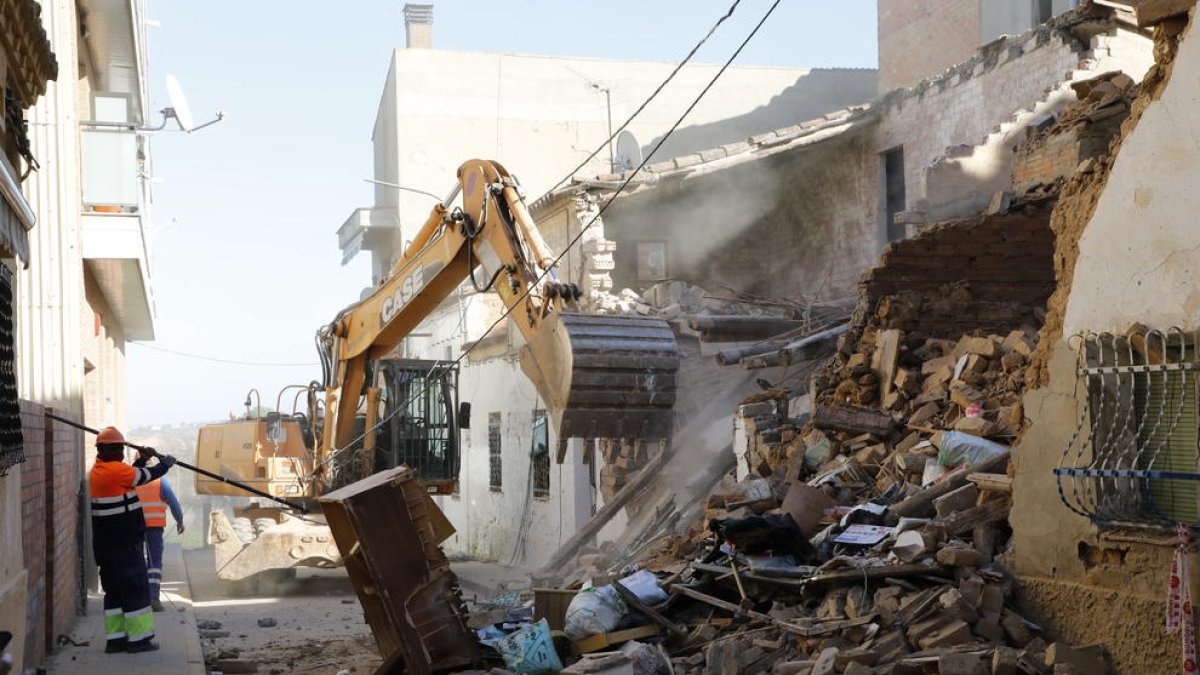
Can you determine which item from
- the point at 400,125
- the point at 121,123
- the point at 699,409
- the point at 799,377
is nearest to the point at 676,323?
the point at 699,409

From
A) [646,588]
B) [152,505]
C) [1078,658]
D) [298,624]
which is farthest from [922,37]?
[1078,658]

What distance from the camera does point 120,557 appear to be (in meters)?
9.83

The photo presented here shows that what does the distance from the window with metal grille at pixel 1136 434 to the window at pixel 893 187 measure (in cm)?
1349

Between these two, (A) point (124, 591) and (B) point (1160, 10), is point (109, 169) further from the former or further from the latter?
(B) point (1160, 10)

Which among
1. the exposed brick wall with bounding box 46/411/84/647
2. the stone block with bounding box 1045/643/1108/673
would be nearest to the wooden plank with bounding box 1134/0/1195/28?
the stone block with bounding box 1045/643/1108/673

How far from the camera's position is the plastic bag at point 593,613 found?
854cm

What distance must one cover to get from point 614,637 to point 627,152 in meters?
19.9

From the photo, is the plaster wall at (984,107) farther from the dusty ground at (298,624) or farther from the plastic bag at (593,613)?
the dusty ground at (298,624)

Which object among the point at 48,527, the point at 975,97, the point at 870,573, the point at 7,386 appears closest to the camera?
the point at 7,386

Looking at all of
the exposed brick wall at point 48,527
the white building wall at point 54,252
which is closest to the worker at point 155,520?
the exposed brick wall at point 48,527

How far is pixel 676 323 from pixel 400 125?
18460 mm

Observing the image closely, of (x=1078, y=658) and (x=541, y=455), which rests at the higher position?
(x=1078, y=658)

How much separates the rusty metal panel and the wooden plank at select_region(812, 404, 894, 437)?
137 inches

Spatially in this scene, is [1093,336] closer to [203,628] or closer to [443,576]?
[443,576]
